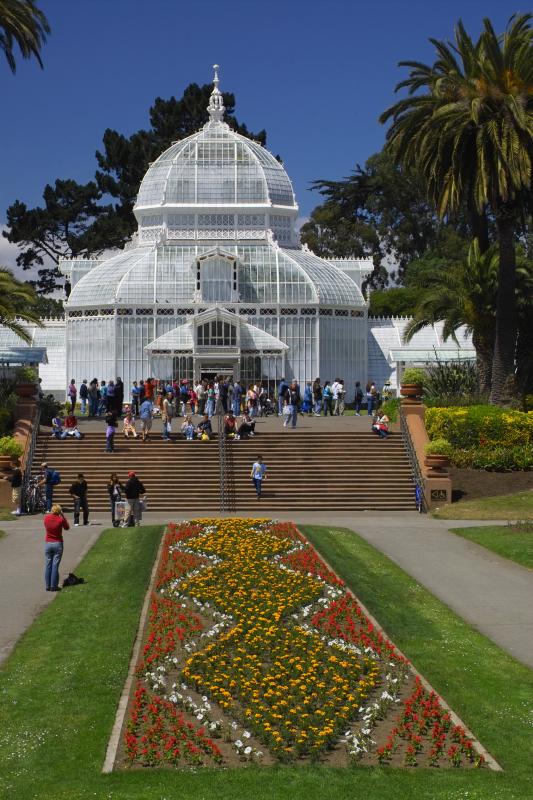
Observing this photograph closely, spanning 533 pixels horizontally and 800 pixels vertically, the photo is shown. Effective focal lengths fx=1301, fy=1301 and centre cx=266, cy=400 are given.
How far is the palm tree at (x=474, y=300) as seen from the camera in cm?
4572

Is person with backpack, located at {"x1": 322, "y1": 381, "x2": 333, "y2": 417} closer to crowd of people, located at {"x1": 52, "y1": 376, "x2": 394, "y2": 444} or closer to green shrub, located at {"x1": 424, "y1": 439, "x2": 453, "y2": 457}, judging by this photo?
crowd of people, located at {"x1": 52, "y1": 376, "x2": 394, "y2": 444}

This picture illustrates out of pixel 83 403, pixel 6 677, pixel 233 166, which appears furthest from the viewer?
pixel 233 166

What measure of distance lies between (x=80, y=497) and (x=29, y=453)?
Result: 26.9ft

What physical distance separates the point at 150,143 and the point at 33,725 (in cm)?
8597

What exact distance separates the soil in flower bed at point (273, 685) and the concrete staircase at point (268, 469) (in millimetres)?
14946

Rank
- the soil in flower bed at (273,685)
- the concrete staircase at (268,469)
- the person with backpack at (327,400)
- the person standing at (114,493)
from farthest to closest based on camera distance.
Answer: the person with backpack at (327,400), the concrete staircase at (268,469), the person standing at (114,493), the soil in flower bed at (273,685)

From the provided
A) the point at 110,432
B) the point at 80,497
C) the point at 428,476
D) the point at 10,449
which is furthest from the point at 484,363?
the point at 80,497

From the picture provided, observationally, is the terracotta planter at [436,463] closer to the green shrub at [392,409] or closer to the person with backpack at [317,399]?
the green shrub at [392,409]

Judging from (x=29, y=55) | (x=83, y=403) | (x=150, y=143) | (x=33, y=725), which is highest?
(x=150, y=143)

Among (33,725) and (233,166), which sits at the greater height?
(233,166)

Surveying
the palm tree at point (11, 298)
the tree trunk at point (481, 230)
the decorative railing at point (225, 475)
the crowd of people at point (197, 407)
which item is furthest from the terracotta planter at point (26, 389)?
the tree trunk at point (481, 230)

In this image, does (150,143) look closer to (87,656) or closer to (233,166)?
(233,166)

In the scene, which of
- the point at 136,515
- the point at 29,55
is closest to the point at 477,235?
the point at 29,55

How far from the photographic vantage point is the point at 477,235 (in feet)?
155
